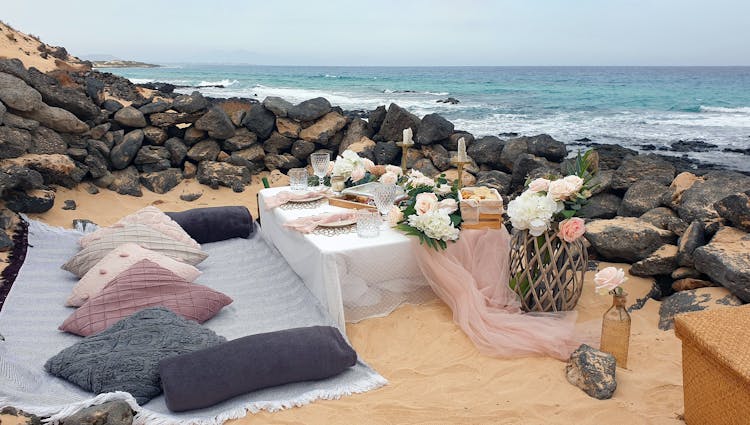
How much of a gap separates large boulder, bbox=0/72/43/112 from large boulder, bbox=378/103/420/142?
399 centimetres

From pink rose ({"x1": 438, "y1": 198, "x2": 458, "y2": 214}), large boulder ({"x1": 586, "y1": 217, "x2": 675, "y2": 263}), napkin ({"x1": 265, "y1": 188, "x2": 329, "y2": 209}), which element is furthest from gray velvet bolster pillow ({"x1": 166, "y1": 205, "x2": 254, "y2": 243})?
large boulder ({"x1": 586, "y1": 217, "x2": 675, "y2": 263})

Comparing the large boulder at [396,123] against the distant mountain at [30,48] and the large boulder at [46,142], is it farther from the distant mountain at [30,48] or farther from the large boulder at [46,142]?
the distant mountain at [30,48]

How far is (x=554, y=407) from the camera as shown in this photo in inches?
102

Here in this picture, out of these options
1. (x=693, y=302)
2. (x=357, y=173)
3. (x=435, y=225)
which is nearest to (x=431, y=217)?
(x=435, y=225)

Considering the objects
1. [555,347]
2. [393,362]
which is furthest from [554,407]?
[393,362]

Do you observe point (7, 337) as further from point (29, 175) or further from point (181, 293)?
point (29, 175)

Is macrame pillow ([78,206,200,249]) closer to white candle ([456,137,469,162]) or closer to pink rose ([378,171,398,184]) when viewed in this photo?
pink rose ([378,171,398,184])

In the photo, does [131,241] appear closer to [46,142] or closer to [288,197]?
[288,197]

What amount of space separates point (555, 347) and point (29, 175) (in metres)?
4.77

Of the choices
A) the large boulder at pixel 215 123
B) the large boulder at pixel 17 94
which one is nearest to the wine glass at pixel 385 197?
the large boulder at pixel 215 123

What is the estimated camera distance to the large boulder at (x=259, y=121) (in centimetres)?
731

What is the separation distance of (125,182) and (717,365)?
6189 millimetres

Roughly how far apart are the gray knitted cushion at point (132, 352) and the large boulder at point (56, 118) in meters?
4.04

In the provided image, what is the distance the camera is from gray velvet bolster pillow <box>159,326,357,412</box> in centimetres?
247
